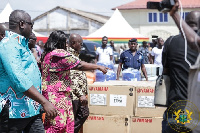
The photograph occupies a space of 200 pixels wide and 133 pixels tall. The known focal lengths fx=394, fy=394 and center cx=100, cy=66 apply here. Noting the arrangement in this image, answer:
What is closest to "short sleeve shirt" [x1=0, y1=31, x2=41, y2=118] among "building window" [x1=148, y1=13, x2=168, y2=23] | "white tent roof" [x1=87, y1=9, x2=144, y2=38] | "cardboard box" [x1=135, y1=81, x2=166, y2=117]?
"cardboard box" [x1=135, y1=81, x2=166, y2=117]

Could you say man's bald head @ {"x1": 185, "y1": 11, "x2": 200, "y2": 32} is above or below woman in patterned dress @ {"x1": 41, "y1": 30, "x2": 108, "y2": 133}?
above

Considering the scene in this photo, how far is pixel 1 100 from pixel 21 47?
53cm

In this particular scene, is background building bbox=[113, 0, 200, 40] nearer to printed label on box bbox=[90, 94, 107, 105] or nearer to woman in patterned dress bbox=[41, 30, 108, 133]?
printed label on box bbox=[90, 94, 107, 105]

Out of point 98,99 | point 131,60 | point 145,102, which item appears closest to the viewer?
point 145,102

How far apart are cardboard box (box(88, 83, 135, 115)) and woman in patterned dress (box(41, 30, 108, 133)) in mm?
1786

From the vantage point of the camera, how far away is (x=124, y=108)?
6.59 metres

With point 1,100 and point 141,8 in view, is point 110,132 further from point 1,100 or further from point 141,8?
point 141,8

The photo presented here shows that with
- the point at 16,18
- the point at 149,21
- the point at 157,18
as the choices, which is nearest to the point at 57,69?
the point at 16,18

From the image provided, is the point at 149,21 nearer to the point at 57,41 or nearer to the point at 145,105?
the point at 145,105

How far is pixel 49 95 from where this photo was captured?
187 inches

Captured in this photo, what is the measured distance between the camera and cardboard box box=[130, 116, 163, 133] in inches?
258

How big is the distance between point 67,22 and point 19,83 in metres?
40.9

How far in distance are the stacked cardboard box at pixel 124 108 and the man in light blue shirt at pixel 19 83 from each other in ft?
9.22

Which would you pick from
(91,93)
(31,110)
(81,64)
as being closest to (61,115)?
(81,64)
